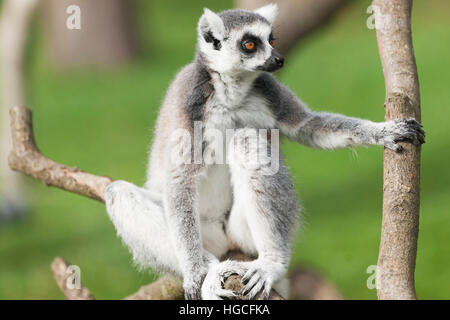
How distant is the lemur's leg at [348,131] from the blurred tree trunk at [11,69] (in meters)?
4.00

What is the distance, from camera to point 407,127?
9.57 feet

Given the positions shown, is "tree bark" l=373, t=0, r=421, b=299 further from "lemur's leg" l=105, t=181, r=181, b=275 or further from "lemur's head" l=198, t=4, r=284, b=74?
"lemur's leg" l=105, t=181, r=181, b=275

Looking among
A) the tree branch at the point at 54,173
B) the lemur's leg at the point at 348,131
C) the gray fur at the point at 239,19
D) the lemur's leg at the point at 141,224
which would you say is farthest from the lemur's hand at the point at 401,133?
the tree branch at the point at 54,173

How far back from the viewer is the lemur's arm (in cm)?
315

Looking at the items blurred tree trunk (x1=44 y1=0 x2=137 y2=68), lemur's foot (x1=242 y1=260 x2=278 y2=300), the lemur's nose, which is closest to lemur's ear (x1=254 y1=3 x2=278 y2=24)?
the lemur's nose

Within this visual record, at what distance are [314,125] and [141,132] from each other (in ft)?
24.8

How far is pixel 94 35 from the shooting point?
516 inches

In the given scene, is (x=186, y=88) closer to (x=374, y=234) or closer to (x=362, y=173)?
(x=374, y=234)

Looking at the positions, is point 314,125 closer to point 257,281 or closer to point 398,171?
point 398,171

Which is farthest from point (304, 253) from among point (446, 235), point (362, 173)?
point (362, 173)

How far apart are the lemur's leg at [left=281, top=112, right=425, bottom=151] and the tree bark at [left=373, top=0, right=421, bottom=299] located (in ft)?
0.14

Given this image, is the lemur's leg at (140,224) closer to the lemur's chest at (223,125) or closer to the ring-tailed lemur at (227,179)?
the ring-tailed lemur at (227,179)

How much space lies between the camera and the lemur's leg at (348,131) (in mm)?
2902

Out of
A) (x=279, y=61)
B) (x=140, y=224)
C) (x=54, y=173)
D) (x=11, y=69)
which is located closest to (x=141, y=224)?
(x=140, y=224)
